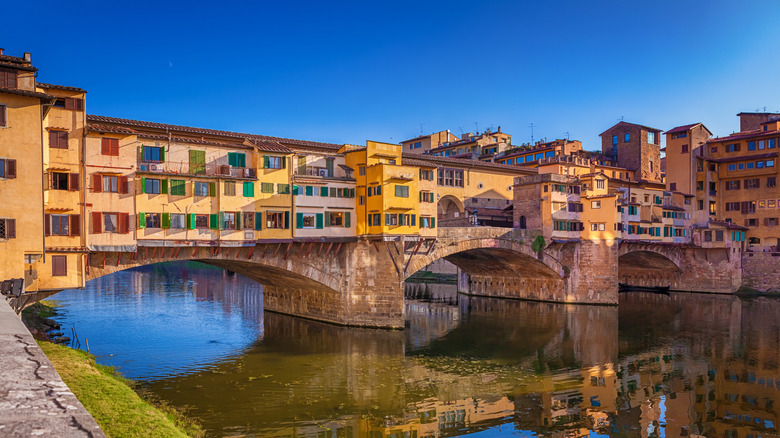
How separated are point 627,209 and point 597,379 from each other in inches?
1377

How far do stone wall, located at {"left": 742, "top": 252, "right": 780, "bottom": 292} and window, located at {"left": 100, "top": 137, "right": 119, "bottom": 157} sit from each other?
68.4 metres

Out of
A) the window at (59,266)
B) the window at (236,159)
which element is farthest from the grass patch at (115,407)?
the window at (236,159)

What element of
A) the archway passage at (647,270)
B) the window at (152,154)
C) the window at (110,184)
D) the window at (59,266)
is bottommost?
the archway passage at (647,270)

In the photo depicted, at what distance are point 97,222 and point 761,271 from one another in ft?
Result: 228

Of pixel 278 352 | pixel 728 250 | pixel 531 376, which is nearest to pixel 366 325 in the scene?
pixel 278 352

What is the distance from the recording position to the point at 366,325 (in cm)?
3903

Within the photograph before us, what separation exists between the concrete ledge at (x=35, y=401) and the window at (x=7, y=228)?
1903 centimetres

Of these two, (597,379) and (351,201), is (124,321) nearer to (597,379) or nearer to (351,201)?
(351,201)

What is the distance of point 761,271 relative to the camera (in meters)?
62.4

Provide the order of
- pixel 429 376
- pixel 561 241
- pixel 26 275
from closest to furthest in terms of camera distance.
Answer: pixel 26 275
pixel 429 376
pixel 561 241

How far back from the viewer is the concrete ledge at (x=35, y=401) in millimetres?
5258

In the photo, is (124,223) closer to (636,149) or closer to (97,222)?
(97,222)

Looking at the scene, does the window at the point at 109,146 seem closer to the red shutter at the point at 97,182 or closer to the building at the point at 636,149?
the red shutter at the point at 97,182

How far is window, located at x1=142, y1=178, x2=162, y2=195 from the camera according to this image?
3036 centimetres
